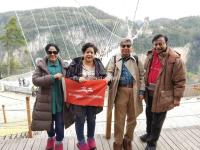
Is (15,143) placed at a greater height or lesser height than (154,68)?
lesser

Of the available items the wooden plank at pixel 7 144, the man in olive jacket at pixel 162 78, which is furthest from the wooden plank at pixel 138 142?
the wooden plank at pixel 7 144

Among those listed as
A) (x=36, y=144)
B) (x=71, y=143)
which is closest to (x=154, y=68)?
(x=71, y=143)

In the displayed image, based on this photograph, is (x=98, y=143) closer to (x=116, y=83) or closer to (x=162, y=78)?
(x=116, y=83)

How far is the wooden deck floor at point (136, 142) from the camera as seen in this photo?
4479 millimetres

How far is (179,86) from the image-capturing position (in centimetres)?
388

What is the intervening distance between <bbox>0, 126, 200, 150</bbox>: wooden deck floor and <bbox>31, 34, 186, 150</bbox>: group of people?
0.52 metres

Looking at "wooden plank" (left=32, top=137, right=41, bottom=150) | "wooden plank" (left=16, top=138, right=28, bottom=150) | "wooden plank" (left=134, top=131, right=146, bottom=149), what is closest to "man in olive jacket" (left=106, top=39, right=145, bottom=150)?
"wooden plank" (left=134, top=131, right=146, bottom=149)

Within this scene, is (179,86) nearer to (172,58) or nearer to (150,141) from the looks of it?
(172,58)

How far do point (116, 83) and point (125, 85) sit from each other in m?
0.11

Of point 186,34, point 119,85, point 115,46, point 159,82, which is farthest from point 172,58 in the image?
point 186,34

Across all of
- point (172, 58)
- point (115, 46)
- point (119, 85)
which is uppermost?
point (172, 58)

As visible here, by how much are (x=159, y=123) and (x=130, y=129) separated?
1.24 ft

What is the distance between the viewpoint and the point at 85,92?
4008 millimetres

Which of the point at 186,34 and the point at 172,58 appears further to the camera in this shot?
the point at 186,34
